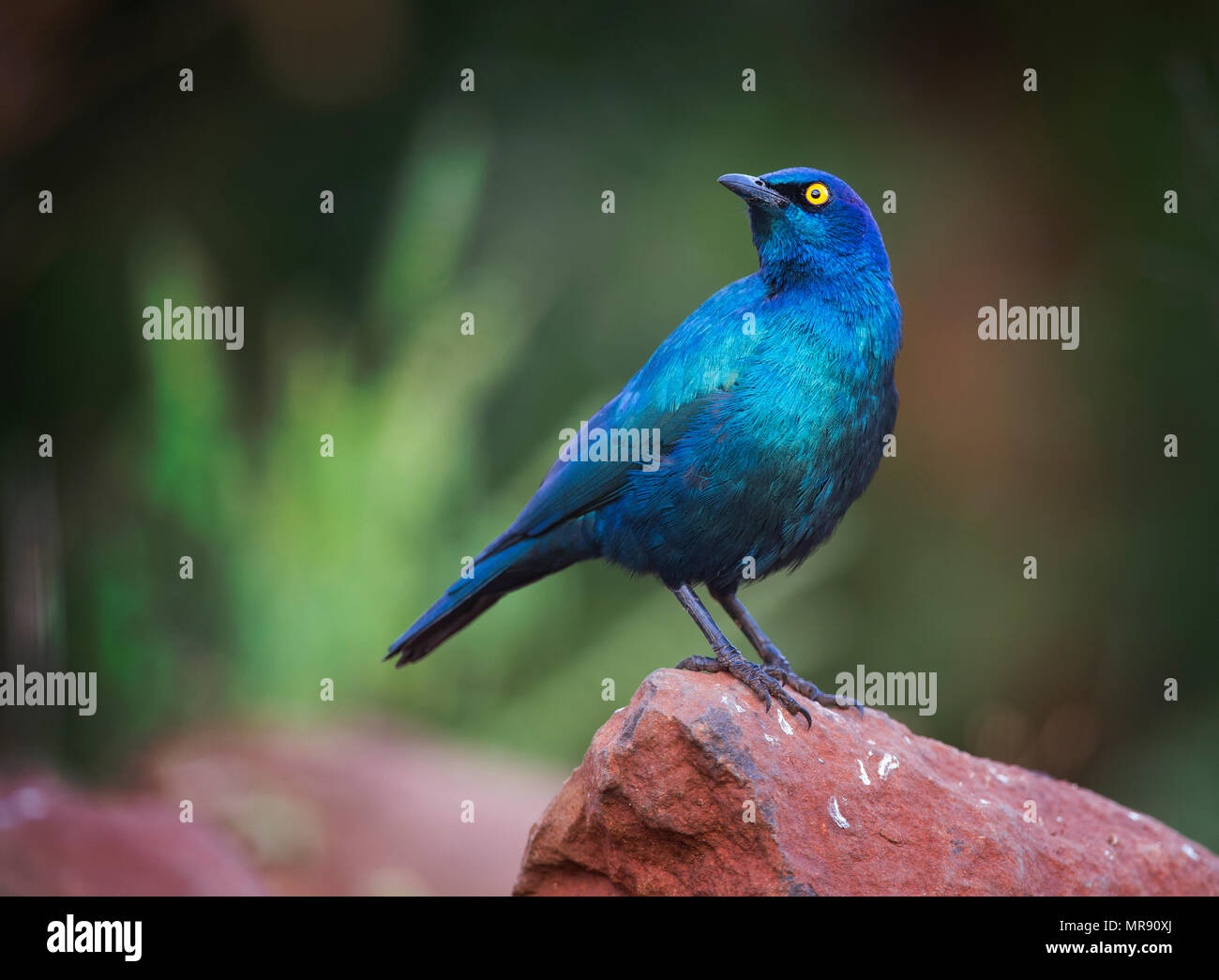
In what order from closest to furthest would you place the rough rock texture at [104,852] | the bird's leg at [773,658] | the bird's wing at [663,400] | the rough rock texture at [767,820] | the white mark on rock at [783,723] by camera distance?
the rough rock texture at [767,820], the white mark on rock at [783,723], the bird's wing at [663,400], the bird's leg at [773,658], the rough rock texture at [104,852]

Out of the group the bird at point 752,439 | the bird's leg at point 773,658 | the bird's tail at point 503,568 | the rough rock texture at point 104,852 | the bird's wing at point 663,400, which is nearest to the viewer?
the bird at point 752,439

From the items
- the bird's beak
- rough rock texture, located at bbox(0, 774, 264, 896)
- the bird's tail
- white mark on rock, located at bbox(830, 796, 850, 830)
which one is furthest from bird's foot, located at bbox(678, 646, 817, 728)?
rough rock texture, located at bbox(0, 774, 264, 896)

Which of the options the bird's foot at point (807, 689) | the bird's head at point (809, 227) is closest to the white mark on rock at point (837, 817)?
the bird's foot at point (807, 689)

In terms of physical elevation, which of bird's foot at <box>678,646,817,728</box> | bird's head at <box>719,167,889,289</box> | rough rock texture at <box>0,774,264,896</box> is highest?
bird's head at <box>719,167,889,289</box>

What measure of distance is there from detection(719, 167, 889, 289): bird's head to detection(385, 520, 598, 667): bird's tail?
3.73 feet

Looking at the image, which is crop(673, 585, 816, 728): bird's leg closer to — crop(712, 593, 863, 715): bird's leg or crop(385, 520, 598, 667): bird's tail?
crop(712, 593, 863, 715): bird's leg

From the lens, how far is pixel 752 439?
390 centimetres

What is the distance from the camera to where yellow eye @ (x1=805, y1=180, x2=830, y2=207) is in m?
4.19

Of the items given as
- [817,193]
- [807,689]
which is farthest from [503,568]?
[817,193]

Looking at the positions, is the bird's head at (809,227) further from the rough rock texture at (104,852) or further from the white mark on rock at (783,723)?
the rough rock texture at (104,852)

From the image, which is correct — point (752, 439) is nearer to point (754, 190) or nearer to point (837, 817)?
point (754, 190)

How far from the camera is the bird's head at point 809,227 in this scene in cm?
417

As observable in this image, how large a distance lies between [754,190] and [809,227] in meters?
0.23

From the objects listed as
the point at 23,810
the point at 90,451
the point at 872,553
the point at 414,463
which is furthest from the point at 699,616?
the point at 90,451
